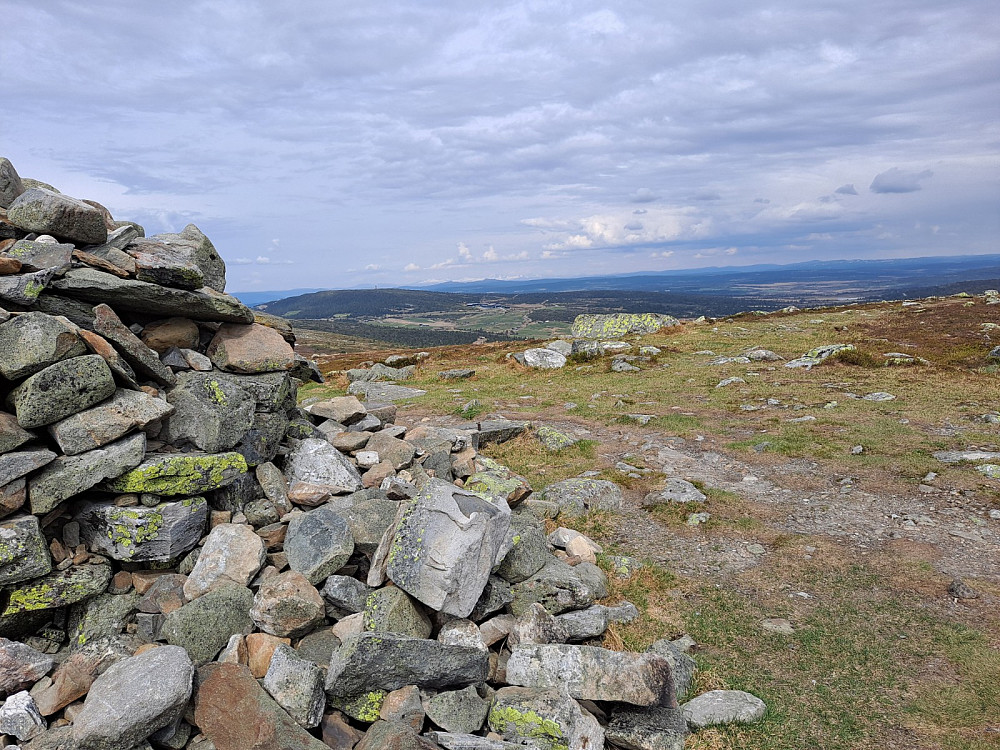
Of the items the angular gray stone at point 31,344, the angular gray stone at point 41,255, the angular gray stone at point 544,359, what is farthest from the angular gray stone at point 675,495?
the angular gray stone at point 544,359

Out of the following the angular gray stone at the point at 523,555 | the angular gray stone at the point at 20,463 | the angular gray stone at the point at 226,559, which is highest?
the angular gray stone at the point at 20,463

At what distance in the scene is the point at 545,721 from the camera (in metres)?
7.24

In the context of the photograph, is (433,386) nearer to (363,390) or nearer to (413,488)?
(363,390)

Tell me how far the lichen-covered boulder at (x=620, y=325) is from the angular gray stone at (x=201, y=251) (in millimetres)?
50222

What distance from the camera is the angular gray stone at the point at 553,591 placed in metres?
10.1

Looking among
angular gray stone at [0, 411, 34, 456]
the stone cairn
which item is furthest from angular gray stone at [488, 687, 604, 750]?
angular gray stone at [0, 411, 34, 456]

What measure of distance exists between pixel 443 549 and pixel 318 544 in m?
2.29

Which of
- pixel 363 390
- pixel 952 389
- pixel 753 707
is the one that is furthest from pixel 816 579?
pixel 363 390

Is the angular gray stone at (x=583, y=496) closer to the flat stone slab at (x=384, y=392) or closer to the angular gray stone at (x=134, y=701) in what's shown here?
the angular gray stone at (x=134, y=701)

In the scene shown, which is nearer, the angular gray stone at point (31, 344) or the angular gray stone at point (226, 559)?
the angular gray stone at point (31, 344)

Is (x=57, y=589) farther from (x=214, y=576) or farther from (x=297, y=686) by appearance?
(x=297, y=686)

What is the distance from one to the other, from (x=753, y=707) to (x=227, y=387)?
35.4ft

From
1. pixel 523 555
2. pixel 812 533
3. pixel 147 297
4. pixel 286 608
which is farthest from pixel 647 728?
pixel 147 297

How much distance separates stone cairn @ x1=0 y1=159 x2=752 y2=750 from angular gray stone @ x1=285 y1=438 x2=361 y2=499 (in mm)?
106
